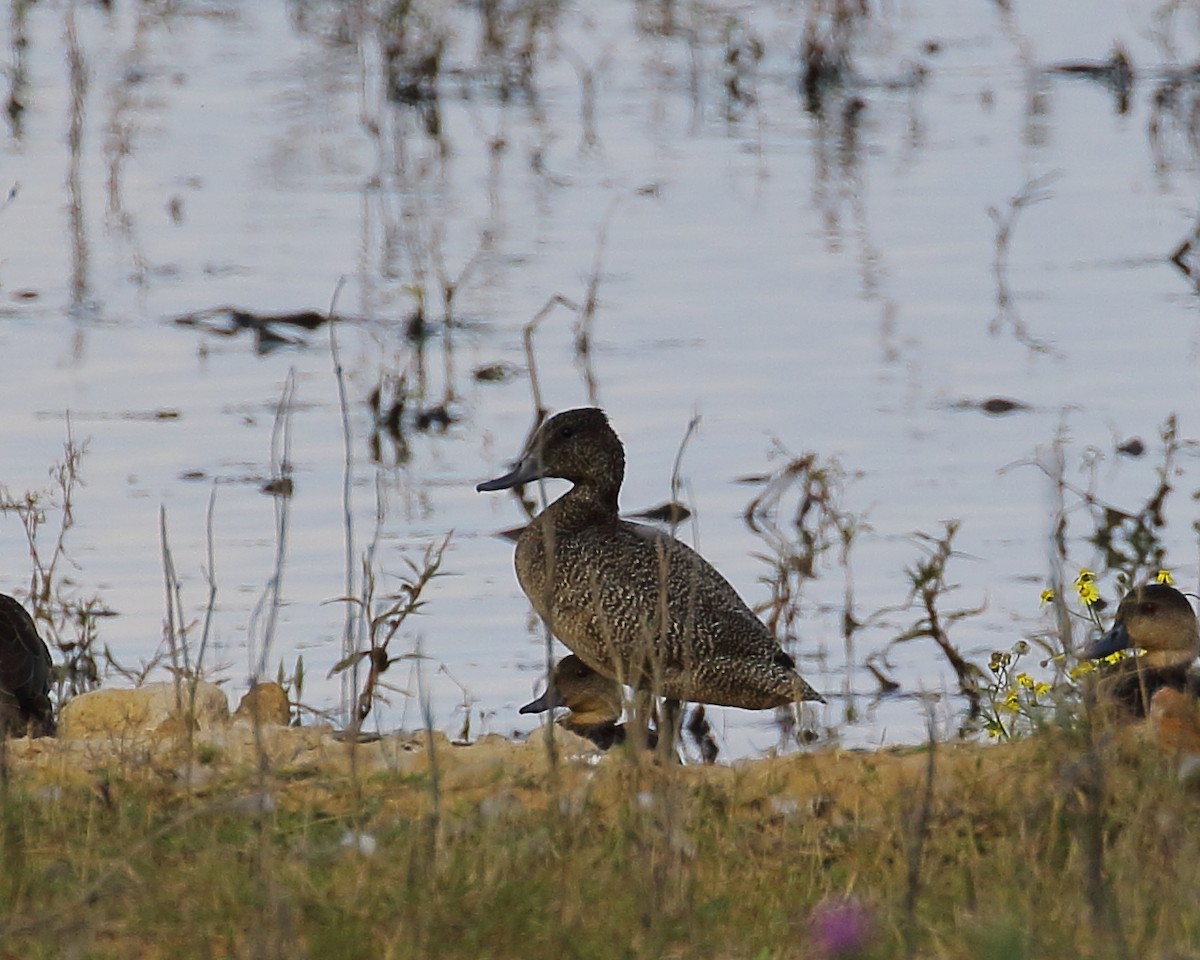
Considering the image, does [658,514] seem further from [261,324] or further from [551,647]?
[551,647]

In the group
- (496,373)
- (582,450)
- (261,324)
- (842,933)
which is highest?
(842,933)

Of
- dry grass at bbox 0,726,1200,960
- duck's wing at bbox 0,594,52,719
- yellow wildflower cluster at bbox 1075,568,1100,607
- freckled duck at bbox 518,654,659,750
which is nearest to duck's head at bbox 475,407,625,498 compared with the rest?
freckled duck at bbox 518,654,659,750

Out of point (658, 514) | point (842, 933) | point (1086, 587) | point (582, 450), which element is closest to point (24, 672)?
point (582, 450)

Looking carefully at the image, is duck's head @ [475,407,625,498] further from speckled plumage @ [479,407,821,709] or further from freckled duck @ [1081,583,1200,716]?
freckled duck @ [1081,583,1200,716]

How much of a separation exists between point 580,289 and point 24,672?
16.9ft

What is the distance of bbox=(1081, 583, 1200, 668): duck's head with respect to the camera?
668cm

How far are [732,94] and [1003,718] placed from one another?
8890 millimetres

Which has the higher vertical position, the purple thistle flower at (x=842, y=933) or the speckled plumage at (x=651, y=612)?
the purple thistle flower at (x=842, y=933)

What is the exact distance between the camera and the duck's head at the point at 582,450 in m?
7.74

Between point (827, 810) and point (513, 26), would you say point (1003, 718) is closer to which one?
→ point (827, 810)

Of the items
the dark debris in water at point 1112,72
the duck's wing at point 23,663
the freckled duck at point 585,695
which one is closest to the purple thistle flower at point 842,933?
the duck's wing at point 23,663

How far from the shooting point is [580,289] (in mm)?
11477

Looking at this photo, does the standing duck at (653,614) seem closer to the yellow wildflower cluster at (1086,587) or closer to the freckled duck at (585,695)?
the freckled duck at (585,695)

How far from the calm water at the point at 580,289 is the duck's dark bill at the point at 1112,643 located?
30.7 inches
